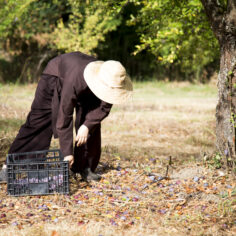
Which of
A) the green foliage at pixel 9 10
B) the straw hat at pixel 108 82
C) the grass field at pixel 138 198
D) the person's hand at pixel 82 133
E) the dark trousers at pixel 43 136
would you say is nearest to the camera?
the grass field at pixel 138 198

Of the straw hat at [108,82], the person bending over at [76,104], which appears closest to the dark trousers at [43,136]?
the person bending over at [76,104]

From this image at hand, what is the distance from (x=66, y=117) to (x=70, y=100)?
184 millimetres

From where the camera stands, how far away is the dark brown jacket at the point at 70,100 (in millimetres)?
3793

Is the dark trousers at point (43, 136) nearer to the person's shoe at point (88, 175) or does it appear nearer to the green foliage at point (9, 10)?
the person's shoe at point (88, 175)

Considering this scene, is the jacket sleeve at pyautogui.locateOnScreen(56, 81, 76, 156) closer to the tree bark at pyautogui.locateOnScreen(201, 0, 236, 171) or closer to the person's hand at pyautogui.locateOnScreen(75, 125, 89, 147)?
the person's hand at pyautogui.locateOnScreen(75, 125, 89, 147)

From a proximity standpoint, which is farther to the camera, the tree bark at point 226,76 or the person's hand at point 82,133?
the tree bark at point 226,76

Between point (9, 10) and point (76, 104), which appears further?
point (9, 10)

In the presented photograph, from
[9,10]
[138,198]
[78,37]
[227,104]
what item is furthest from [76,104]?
[78,37]

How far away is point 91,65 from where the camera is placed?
3.86 meters

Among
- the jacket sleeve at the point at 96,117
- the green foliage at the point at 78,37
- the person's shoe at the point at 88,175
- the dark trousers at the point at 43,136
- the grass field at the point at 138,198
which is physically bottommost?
the grass field at the point at 138,198

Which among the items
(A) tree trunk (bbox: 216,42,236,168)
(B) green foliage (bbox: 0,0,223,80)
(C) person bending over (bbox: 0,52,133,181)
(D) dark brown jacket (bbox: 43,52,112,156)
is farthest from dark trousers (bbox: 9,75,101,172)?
(B) green foliage (bbox: 0,0,223,80)

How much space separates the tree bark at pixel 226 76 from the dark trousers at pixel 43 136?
1.48m

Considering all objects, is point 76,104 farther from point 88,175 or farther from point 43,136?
point 88,175

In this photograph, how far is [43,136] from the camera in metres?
4.52
